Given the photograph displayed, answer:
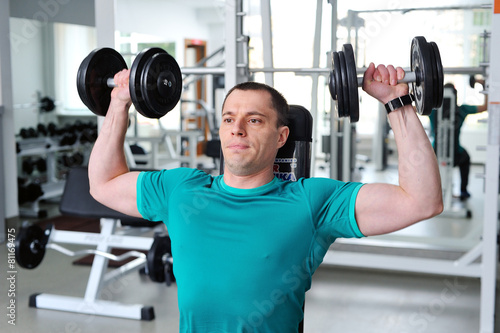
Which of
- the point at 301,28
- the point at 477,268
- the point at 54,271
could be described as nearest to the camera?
the point at 477,268

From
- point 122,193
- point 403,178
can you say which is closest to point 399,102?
point 403,178

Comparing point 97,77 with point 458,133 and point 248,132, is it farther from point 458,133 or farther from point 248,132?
point 458,133

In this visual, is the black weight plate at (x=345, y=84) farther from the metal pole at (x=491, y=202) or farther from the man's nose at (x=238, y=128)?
the metal pole at (x=491, y=202)

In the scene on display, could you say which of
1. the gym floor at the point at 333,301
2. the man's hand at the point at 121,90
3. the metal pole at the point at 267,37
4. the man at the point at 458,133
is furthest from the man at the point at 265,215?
Answer: the man at the point at 458,133

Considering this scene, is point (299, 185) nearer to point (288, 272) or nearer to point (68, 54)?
point (288, 272)

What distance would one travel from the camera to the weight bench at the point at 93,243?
8.70 feet

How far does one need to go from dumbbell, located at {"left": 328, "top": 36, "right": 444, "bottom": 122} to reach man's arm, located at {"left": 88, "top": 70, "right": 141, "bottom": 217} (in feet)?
1.88

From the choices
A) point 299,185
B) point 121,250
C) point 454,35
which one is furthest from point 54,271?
point 454,35

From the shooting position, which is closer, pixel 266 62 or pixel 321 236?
pixel 321 236

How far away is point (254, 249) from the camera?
1225 mm

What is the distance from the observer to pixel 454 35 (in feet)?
20.8

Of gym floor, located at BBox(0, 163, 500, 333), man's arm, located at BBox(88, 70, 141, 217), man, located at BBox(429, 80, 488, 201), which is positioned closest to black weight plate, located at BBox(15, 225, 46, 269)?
gym floor, located at BBox(0, 163, 500, 333)

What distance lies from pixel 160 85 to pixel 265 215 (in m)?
0.46

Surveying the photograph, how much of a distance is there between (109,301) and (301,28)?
2978 millimetres
